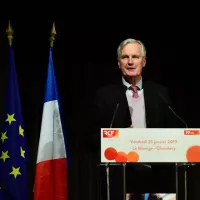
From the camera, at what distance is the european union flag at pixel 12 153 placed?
4.18 m

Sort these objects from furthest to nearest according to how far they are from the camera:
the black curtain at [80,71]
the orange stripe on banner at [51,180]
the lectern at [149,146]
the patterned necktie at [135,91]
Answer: the black curtain at [80,71] → the orange stripe on banner at [51,180] → the patterned necktie at [135,91] → the lectern at [149,146]

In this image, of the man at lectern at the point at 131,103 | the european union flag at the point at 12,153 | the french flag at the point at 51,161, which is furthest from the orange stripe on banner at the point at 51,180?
the man at lectern at the point at 131,103

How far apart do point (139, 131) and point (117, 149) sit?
0.58 ft

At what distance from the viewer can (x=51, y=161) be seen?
4.25 meters

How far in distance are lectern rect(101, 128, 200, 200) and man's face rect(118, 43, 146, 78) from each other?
1.00 meters

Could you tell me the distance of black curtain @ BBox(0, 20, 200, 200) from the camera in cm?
484

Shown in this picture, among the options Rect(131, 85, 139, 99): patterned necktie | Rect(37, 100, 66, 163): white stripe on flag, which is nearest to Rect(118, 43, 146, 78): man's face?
Rect(131, 85, 139, 99): patterned necktie

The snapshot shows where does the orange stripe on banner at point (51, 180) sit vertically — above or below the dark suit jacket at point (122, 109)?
below

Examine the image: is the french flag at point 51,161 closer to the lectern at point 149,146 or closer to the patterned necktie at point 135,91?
the patterned necktie at point 135,91

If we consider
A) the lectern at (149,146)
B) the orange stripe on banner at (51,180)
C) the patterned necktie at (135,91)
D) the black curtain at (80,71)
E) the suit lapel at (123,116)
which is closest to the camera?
the lectern at (149,146)

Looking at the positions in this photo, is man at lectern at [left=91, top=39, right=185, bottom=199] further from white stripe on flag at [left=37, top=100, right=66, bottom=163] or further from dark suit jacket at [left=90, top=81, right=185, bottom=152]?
white stripe on flag at [left=37, top=100, right=66, bottom=163]

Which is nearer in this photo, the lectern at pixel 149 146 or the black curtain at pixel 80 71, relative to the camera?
the lectern at pixel 149 146

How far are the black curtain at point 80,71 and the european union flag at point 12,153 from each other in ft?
1.65

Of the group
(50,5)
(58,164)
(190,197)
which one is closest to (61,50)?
(50,5)
